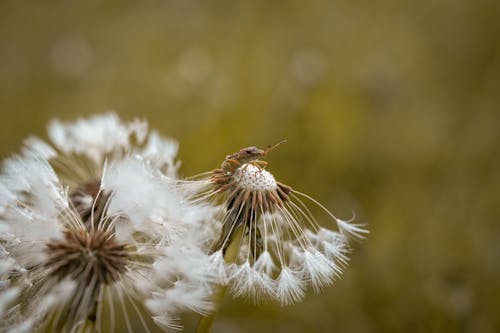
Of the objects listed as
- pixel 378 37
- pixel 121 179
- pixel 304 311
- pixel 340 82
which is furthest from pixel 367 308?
pixel 378 37

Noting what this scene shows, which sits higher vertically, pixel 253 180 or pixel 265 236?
pixel 253 180

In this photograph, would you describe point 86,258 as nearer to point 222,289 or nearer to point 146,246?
point 146,246

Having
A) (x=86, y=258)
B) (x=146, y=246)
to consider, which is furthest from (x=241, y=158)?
(x=86, y=258)

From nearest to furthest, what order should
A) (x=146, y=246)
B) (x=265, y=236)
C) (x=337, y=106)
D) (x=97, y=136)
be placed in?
(x=146, y=246)
(x=265, y=236)
(x=97, y=136)
(x=337, y=106)

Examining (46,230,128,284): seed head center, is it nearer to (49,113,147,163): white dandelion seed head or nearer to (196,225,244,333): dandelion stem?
(196,225,244,333): dandelion stem

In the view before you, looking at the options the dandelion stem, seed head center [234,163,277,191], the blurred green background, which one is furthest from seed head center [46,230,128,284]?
the blurred green background

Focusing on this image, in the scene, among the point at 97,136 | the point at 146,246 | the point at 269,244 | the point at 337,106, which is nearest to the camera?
the point at 146,246
